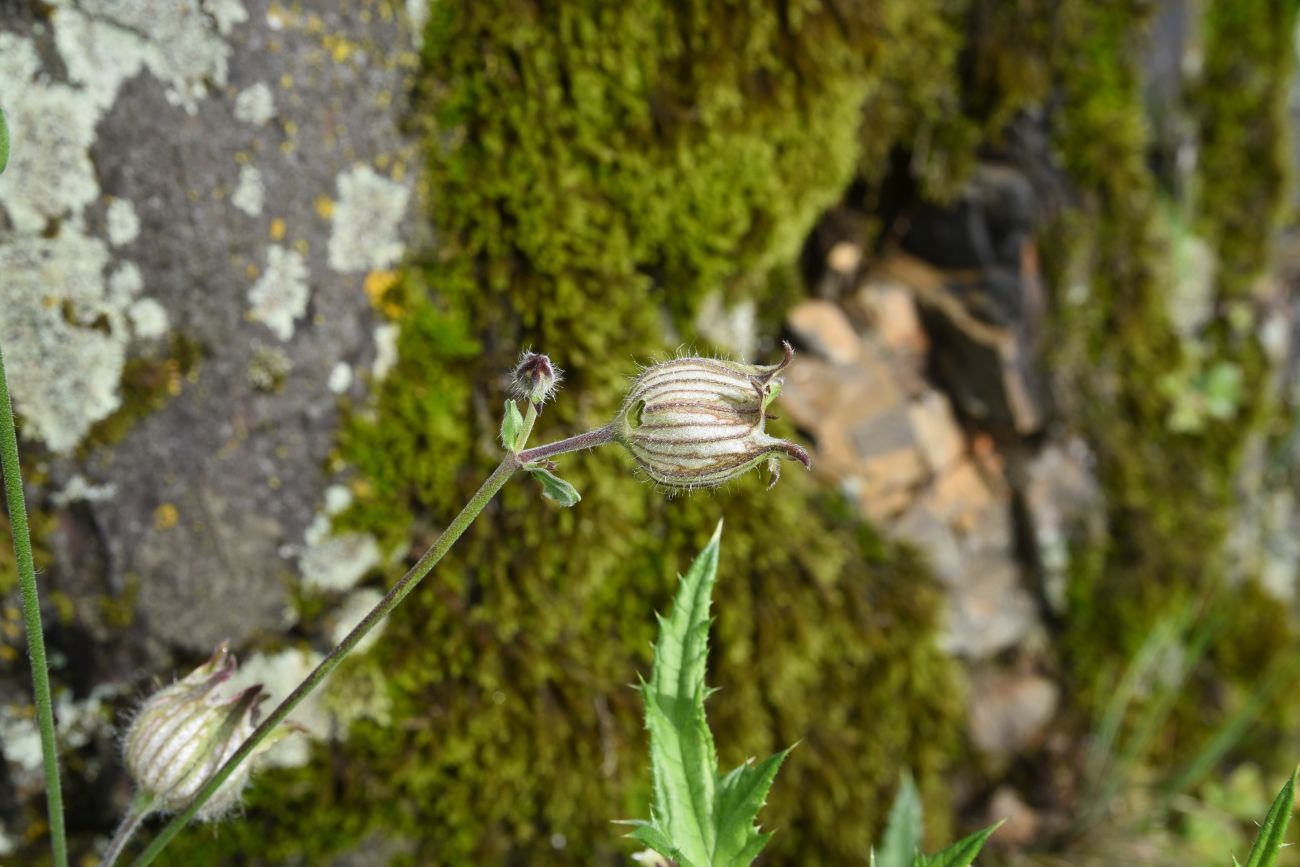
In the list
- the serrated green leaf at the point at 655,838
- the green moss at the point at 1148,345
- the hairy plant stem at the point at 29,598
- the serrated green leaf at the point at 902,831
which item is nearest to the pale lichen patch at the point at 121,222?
the hairy plant stem at the point at 29,598

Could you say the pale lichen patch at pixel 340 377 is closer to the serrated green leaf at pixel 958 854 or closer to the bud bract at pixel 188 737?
the bud bract at pixel 188 737

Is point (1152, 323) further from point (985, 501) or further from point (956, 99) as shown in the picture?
point (956, 99)

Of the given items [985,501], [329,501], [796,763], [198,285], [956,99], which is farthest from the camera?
[985,501]

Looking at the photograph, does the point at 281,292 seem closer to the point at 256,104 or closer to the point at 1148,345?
the point at 256,104

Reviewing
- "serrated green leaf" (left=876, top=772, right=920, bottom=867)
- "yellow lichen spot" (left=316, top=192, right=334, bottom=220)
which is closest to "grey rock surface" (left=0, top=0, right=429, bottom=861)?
"yellow lichen spot" (left=316, top=192, right=334, bottom=220)

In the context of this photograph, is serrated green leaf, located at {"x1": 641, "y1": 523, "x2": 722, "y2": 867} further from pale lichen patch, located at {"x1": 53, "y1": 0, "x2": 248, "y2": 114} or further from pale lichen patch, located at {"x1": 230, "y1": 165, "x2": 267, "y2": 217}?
pale lichen patch, located at {"x1": 53, "y1": 0, "x2": 248, "y2": 114}

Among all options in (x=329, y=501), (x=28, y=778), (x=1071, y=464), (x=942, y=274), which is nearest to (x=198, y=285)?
(x=329, y=501)

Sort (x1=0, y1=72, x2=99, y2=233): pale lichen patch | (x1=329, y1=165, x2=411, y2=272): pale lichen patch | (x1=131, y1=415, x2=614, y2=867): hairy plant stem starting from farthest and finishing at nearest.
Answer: (x1=329, y1=165, x2=411, y2=272): pale lichen patch, (x1=0, y1=72, x2=99, y2=233): pale lichen patch, (x1=131, y1=415, x2=614, y2=867): hairy plant stem
